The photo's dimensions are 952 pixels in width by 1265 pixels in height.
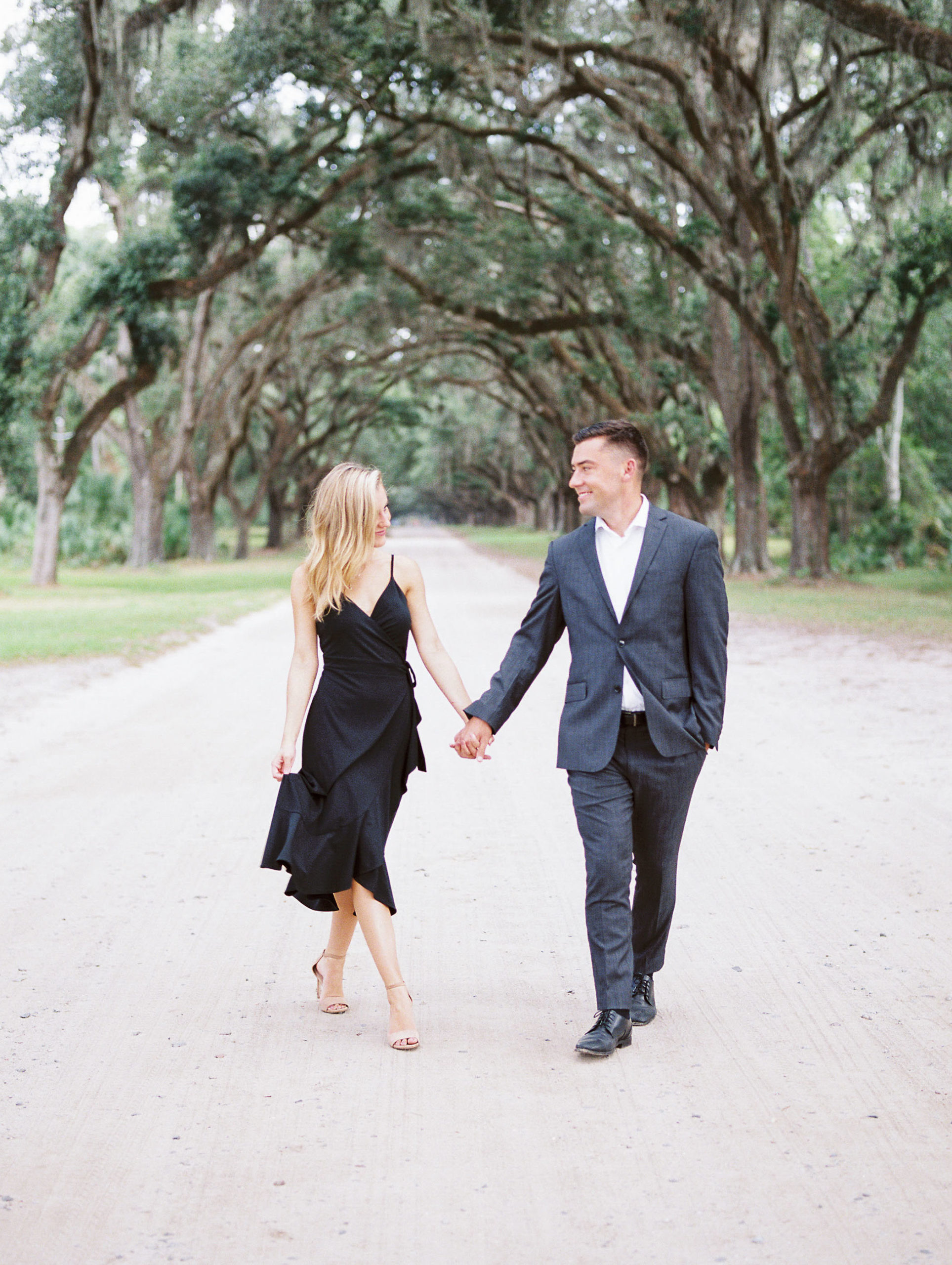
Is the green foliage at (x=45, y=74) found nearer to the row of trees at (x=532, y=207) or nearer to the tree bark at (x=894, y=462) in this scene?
the row of trees at (x=532, y=207)

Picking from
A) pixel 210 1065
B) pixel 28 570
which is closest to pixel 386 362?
pixel 28 570

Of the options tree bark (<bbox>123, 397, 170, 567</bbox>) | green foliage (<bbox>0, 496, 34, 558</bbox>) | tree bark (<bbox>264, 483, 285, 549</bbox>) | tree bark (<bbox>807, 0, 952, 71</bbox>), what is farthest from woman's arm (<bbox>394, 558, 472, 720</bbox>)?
tree bark (<bbox>264, 483, 285, 549</bbox>)

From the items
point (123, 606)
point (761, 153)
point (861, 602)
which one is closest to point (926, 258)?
point (761, 153)

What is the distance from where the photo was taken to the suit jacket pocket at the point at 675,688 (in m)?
4.11

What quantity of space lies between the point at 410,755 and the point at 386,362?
4380 centimetres

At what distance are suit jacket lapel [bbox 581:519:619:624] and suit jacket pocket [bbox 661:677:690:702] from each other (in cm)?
23

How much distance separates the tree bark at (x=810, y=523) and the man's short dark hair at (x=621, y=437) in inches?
921

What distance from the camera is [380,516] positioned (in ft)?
14.3

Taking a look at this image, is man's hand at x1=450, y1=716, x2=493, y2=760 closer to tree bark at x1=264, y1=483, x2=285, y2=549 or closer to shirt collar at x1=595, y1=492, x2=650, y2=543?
shirt collar at x1=595, y1=492, x2=650, y2=543

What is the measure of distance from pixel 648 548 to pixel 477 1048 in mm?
1530

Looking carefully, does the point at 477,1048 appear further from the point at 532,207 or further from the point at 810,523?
the point at 532,207

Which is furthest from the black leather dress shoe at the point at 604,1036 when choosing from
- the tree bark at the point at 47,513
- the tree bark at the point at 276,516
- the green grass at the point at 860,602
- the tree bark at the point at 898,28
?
the tree bark at the point at 276,516

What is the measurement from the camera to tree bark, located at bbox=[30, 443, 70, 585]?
1062 inches

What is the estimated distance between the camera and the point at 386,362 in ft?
155
